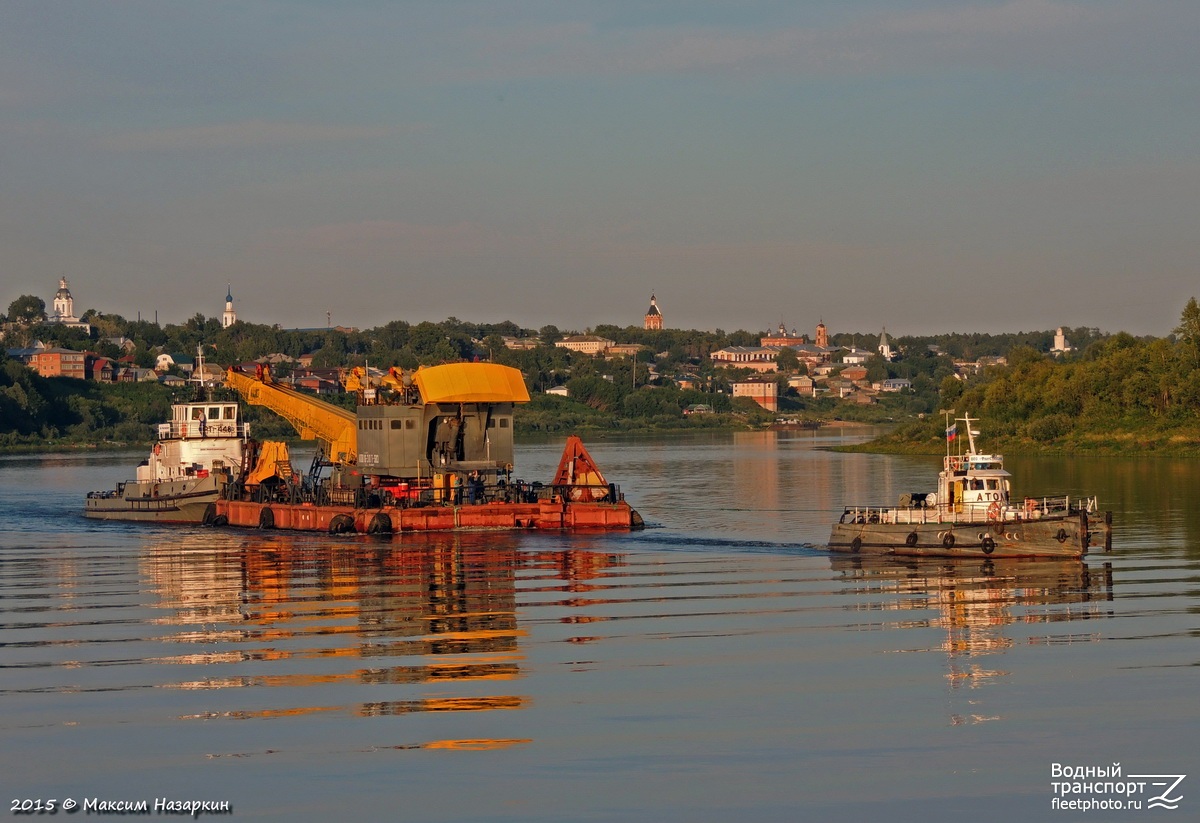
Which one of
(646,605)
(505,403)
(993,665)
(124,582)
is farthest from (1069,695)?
(505,403)

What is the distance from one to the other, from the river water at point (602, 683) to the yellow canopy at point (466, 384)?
9.98m

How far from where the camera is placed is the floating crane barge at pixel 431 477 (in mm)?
58812

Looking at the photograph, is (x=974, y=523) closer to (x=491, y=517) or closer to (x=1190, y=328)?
(x=491, y=517)

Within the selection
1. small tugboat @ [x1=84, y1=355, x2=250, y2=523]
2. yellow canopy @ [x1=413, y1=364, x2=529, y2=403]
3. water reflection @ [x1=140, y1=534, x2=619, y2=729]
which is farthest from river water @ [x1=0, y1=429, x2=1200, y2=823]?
small tugboat @ [x1=84, y1=355, x2=250, y2=523]

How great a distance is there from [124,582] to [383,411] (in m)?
18.0

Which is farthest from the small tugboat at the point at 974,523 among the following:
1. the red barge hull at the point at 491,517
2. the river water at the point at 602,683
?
the red barge hull at the point at 491,517

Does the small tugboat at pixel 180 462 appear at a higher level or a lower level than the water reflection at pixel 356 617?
higher

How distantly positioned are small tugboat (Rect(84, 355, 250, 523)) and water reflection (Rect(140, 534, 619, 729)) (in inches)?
541

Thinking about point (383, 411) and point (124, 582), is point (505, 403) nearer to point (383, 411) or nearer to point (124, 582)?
point (383, 411)

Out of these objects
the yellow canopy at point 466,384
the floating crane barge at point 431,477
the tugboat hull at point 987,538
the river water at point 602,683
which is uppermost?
the yellow canopy at point 466,384

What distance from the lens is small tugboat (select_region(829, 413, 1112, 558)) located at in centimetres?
4659

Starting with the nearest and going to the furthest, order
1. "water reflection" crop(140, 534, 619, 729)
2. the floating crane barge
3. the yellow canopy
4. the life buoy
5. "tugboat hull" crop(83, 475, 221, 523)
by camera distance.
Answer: "water reflection" crop(140, 534, 619, 729) → the floating crane barge → the life buoy → the yellow canopy → "tugboat hull" crop(83, 475, 221, 523)

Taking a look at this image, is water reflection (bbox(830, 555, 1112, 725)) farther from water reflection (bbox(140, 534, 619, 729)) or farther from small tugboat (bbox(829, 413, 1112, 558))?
water reflection (bbox(140, 534, 619, 729))

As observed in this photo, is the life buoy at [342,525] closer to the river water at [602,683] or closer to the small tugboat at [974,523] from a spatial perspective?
the river water at [602,683]
